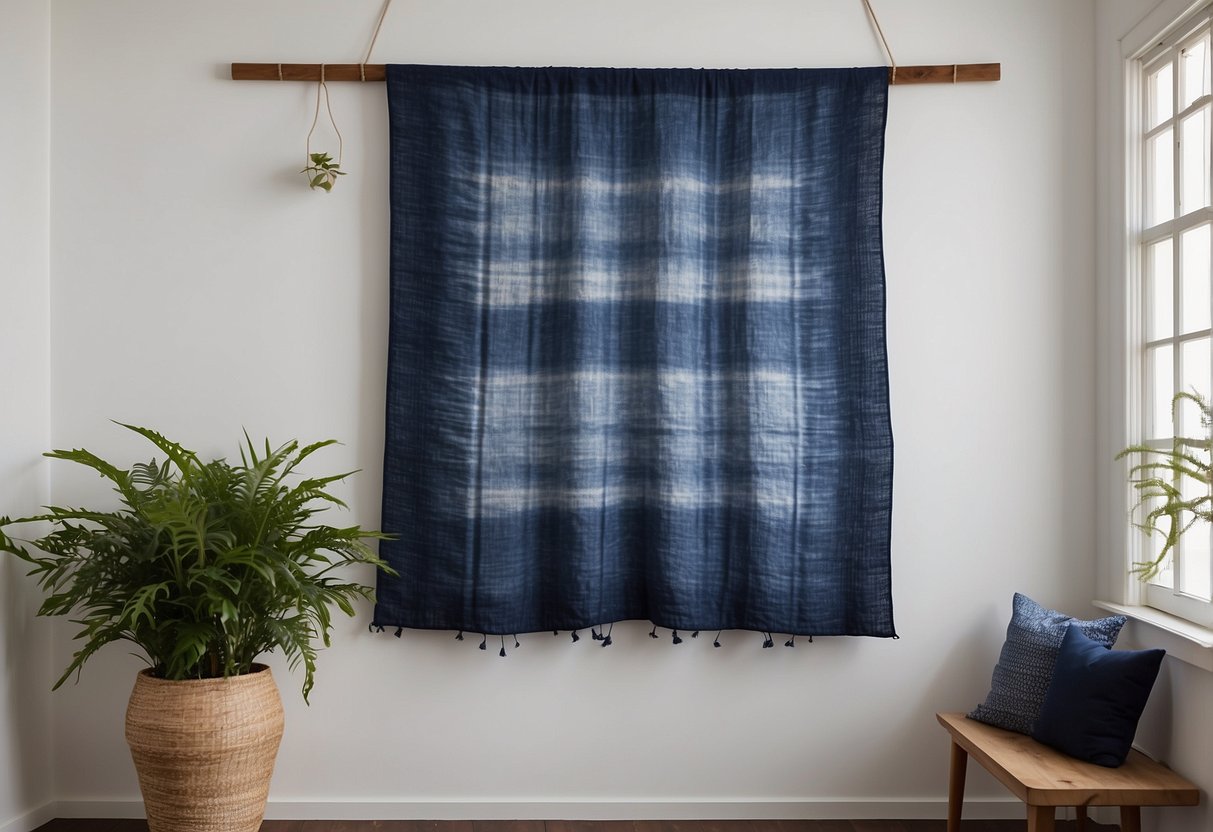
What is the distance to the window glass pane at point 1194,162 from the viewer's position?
101 inches

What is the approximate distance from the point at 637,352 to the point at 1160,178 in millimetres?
1624

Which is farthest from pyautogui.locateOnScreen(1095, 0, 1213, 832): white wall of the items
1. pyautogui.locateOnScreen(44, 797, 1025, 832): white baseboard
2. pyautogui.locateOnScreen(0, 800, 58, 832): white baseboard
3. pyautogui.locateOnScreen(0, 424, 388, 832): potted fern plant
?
pyautogui.locateOnScreen(0, 800, 58, 832): white baseboard

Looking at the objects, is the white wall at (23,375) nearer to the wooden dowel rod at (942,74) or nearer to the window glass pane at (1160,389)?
the wooden dowel rod at (942,74)

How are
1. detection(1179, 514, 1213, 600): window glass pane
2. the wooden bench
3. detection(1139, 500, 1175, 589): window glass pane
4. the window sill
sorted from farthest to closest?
detection(1139, 500, 1175, 589): window glass pane, detection(1179, 514, 1213, 600): window glass pane, the window sill, the wooden bench

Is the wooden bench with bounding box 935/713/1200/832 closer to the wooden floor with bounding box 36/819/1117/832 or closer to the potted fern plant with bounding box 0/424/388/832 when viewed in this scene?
the wooden floor with bounding box 36/819/1117/832

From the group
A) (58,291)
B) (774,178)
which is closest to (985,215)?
(774,178)

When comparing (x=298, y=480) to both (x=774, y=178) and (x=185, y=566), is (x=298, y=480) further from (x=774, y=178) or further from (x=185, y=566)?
(x=774, y=178)

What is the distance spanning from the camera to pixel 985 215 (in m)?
3.01

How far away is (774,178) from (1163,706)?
6.13ft

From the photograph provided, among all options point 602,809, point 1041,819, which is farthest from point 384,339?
point 1041,819

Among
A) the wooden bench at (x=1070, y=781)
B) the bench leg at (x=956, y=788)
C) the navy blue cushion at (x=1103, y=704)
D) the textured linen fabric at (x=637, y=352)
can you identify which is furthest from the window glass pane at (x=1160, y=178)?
the bench leg at (x=956, y=788)

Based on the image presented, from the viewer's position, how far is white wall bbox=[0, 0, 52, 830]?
277cm

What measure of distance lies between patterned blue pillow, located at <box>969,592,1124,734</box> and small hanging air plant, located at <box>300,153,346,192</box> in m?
2.47

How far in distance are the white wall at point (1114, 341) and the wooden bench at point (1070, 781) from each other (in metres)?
0.17
